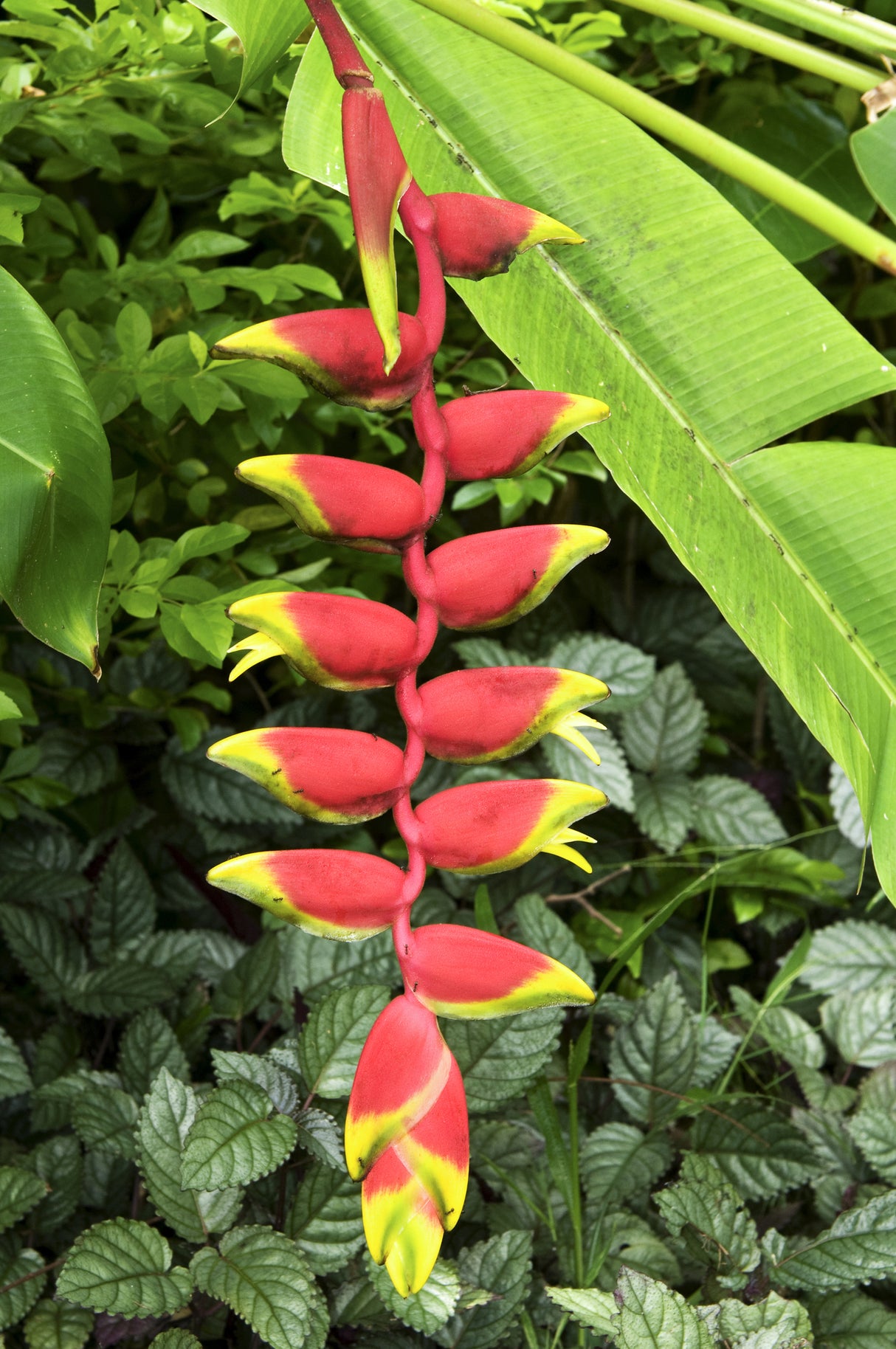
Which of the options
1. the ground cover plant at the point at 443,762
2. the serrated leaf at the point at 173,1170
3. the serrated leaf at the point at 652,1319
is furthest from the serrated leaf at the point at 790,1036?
the serrated leaf at the point at 173,1170

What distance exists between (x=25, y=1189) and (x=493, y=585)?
21.6 inches

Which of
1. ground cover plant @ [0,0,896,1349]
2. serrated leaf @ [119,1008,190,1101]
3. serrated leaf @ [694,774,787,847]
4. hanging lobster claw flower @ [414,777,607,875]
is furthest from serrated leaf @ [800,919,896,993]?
hanging lobster claw flower @ [414,777,607,875]

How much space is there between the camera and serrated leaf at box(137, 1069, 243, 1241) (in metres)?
0.63

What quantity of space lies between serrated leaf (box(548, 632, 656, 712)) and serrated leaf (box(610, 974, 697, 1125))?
27 centimetres

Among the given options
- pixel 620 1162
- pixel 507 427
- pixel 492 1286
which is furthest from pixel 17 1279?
pixel 507 427

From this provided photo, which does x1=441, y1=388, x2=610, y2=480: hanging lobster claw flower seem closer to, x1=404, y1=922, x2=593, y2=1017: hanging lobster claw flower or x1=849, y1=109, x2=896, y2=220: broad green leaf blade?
x1=404, y1=922, x2=593, y2=1017: hanging lobster claw flower

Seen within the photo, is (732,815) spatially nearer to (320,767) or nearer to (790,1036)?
(790,1036)

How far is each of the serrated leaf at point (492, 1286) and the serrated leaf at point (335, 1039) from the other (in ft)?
0.42

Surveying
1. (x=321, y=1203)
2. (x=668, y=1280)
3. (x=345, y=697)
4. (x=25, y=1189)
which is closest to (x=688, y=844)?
(x=345, y=697)

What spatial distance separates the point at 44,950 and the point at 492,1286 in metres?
0.42

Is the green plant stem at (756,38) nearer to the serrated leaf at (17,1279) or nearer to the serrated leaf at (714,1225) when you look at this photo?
the serrated leaf at (714,1225)

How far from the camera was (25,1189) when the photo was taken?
0.65 m

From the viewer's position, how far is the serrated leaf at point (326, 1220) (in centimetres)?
62

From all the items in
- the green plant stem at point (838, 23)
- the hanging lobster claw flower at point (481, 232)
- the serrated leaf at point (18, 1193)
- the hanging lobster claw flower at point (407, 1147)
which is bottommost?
the serrated leaf at point (18, 1193)
